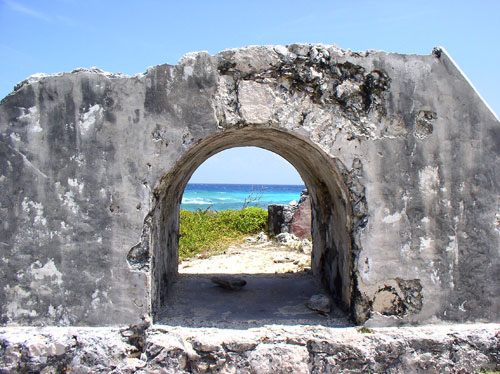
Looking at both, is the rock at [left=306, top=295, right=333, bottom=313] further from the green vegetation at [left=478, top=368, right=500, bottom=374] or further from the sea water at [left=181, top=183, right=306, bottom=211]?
the sea water at [left=181, top=183, right=306, bottom=211]

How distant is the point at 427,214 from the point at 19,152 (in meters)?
3.25

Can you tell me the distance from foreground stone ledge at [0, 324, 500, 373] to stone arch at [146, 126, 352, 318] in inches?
14.5

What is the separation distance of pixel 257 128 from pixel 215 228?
7178mm

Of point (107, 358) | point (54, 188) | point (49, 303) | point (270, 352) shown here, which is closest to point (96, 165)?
point (54, 188)

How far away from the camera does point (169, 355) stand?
329 centimetres

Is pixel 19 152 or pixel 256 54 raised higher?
pixel 256 54

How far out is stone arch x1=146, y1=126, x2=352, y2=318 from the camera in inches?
141

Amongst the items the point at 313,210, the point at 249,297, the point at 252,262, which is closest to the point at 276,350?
the point at 249,297

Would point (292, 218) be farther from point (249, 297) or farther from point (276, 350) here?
point (276, 350)

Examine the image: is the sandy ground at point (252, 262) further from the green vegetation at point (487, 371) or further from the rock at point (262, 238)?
the green vegetation at point (487, 371)

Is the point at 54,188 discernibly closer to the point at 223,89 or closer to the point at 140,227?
the point at 140,227

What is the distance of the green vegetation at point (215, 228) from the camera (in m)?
8.70

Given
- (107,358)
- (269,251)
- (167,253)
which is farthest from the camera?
(269,251)

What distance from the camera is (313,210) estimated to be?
5.49 meters
